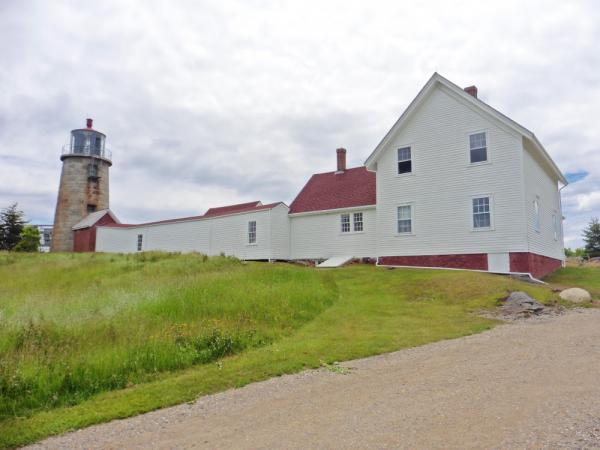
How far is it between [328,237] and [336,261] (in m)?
2.17

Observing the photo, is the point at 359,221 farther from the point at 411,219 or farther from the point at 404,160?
the point at 404,160

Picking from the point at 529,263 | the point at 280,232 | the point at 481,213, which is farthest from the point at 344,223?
the point at 529,263

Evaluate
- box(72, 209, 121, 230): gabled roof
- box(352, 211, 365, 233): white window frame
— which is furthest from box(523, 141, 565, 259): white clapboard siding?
box(72, 209, 121, 230): gabled roof

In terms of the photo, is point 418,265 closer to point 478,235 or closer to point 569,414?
point 478,235

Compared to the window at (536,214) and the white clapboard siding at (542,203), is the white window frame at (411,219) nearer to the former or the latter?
the white clapboard siding at (542,203)

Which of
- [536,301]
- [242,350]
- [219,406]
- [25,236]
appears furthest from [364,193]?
[25,236]

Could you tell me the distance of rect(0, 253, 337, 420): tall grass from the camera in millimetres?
7012

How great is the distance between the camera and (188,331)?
945cm

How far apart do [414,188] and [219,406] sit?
61.1 ft

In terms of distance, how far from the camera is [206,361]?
845 centimetres

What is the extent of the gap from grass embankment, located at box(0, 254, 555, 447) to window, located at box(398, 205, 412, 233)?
4.83 metres

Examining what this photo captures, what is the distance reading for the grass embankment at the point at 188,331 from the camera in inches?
259

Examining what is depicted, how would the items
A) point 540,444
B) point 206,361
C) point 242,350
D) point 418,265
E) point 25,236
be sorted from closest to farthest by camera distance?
point 540,444 < point 206,361 < point 242,350 < point 418,265 < point 25,236

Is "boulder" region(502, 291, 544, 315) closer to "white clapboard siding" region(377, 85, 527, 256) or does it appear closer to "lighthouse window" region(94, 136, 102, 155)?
"white clapboard siding" region(377, 85, 527, 256)
